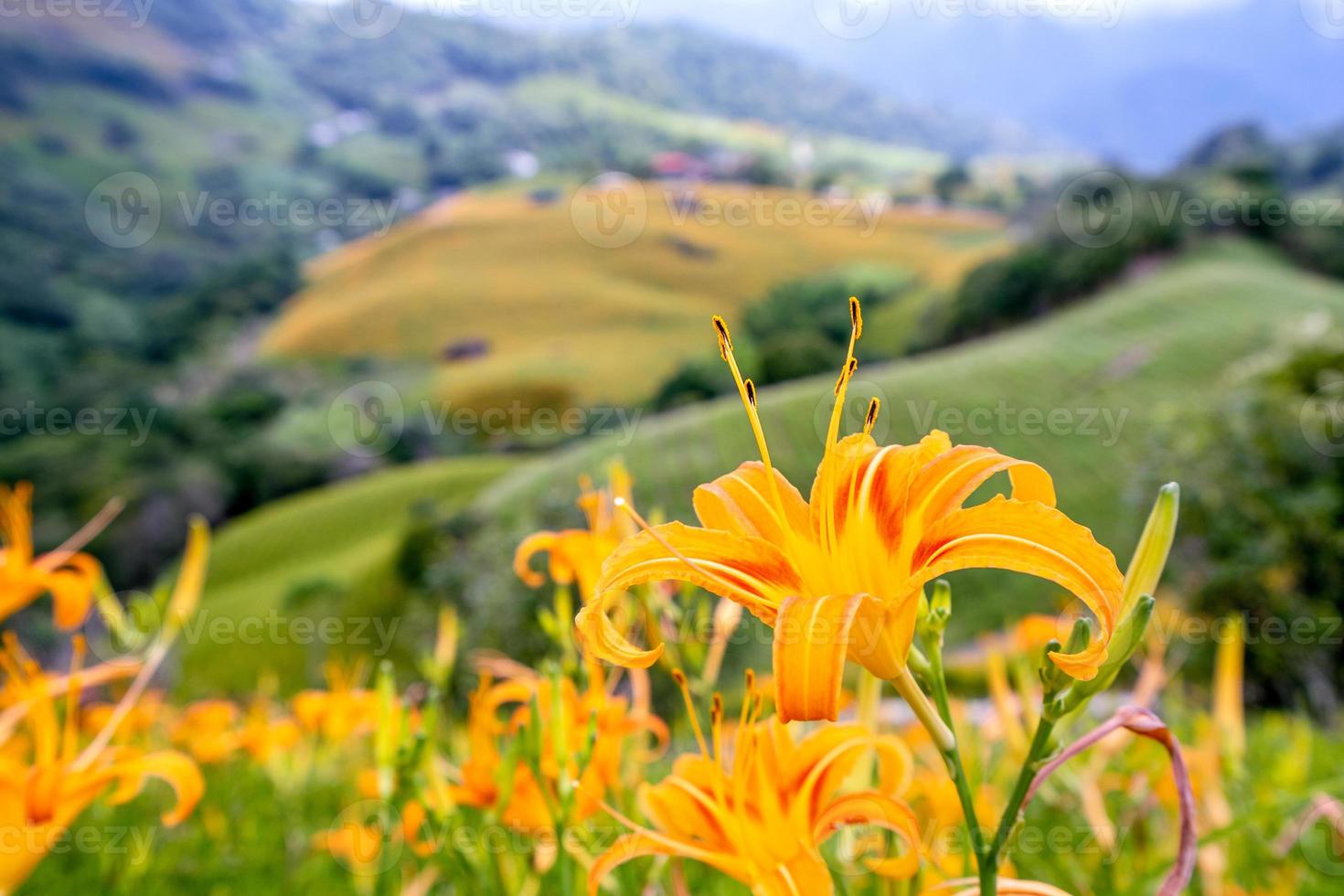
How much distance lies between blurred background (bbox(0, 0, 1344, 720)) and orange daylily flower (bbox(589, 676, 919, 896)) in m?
0.45

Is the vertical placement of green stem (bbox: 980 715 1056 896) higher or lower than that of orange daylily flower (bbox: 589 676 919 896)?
higher

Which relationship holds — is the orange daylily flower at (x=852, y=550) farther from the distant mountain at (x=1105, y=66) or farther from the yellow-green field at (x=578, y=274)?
the distant mountain at (x=1105, y=66)

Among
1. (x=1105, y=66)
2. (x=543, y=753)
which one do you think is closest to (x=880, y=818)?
(x=543, y=753)

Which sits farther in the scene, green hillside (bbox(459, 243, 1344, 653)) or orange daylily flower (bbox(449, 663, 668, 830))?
green hillside (bbox(459, 243, 1344, 653))

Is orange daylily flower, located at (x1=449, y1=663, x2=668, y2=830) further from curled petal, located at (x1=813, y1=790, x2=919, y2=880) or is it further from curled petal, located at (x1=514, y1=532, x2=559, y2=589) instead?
curled petal, located at (x1=813, y1=790, x2=919, y2=880)

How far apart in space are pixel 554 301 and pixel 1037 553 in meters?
48.9

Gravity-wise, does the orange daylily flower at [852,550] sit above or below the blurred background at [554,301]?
below

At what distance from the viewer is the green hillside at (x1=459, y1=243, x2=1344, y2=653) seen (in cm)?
1454

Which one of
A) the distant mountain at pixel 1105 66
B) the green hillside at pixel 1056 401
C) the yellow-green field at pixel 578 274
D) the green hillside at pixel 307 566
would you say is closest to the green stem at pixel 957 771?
the green hillside at pixel 1056 401

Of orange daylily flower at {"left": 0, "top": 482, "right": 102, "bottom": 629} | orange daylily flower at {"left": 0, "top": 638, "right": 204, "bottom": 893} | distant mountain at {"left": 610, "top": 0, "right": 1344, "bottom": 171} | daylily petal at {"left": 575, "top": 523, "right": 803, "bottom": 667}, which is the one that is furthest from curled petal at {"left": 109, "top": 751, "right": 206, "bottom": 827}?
distant mountain at {"left": 610, "top": 0, "right": 1344, "bottom": 171}

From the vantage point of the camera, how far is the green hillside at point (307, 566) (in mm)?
15539

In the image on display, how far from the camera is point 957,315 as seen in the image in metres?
31.3

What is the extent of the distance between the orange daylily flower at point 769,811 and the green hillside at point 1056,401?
39.3ft

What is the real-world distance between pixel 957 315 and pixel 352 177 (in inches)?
1925
